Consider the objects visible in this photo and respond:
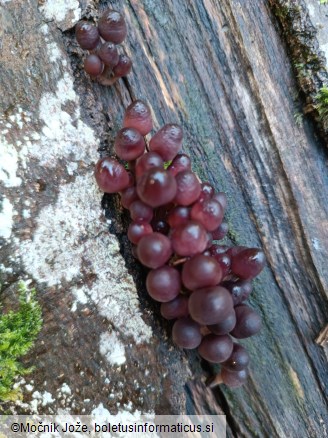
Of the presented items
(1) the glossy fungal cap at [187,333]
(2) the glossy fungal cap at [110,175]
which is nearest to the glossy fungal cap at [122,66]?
(2) the glossy fungal cap at [110,175]

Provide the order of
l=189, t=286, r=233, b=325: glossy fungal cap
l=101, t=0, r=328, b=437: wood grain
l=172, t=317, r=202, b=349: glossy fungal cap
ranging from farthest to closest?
l=101, t=0, r=328, b=437: wood grain → l=172, t=317, r=202, b=349: glossy fungal cap → l=189, t=286, r=233, b=325: glossy fungal cap

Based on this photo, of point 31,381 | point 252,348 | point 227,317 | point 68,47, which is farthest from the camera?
point 252,348

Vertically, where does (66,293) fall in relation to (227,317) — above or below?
above

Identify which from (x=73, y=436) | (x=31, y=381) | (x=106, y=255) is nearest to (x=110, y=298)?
(x=106, y=255)

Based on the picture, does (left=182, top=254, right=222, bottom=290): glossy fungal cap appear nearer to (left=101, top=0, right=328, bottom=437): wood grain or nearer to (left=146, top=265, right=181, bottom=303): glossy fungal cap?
(left=146, top=265, right=181, bottom=303): glossy fungal cap

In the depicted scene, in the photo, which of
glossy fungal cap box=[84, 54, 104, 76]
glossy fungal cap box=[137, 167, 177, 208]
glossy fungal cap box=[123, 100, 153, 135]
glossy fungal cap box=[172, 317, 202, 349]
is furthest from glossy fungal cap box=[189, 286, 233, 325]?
glossy fungal cap box=[84, 54, 104, 76]

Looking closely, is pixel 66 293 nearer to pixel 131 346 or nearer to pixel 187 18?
pixel 131 346
